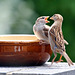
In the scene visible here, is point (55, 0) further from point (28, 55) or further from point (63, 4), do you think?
point (28, 55)

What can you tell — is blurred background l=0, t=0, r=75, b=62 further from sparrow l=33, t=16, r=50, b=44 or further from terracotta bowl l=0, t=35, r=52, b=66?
terracotta bowl l=0, t=35, r=52, b=66

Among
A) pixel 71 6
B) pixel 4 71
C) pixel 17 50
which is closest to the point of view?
pixel 4 71

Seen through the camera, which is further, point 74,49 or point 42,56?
point 74,49

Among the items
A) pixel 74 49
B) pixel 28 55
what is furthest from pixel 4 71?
pixel 74 49

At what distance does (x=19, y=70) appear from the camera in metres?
3.53

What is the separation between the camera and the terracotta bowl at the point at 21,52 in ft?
12.3

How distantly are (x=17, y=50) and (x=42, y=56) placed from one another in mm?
213

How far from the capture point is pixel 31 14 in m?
7.30

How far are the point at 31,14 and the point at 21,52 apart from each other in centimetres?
356

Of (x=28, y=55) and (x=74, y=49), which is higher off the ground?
(x=28, y=55)

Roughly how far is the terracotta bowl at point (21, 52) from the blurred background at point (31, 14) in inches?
120

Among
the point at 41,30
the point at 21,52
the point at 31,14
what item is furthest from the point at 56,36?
the point at 31,14

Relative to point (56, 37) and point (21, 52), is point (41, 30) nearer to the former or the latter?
point (56, 37)

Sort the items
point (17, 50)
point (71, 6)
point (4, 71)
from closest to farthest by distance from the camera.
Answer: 1. point (4, 71)
2. point (17, 50)
3. point (71, 6)
